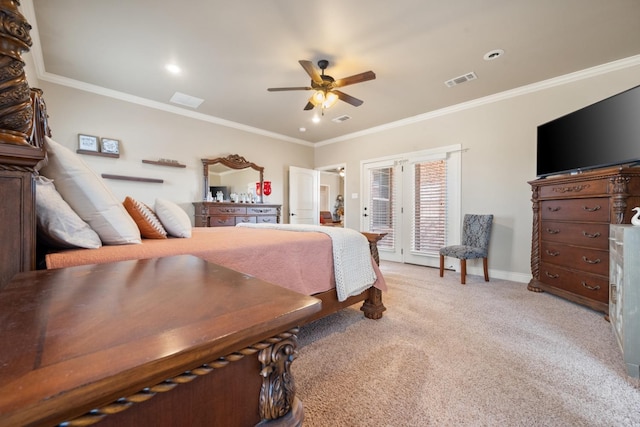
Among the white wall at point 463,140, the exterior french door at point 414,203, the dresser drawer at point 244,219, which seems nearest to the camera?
the white wall at point 463,140

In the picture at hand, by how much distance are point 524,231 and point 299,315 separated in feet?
13.2

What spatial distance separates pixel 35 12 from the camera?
2172 mm

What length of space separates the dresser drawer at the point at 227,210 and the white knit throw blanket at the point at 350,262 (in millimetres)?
2571

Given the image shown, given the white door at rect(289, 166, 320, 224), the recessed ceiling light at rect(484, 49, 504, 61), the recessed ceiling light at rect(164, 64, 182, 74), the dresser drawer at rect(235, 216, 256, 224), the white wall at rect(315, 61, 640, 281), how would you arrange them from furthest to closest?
1. the white door at rect(289, 166, 320, 224)
2. the dresser drawer at rect(235, 216, 256, 224)
3. the white wall at rect(315, 61, 640, 281)
4. the recessed ceiling light at rect(164, 64, 182, 74)
5. the recessed ceiling light at rect(484, 49, 504, 61)

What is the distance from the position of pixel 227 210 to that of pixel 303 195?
1858 mm

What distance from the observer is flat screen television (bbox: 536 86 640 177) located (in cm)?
229

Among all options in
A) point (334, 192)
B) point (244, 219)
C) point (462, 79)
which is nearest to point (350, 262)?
point (462, 79)

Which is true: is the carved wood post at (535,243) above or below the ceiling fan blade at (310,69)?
below

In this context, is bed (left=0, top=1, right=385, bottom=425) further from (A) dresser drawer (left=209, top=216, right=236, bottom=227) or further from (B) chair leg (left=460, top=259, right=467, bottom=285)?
(A) dresser drawer (left=209, top=216, right=236, bottom=227)

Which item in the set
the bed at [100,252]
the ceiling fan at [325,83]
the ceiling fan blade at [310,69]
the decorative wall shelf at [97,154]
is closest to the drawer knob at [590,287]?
the bed at [100,252]

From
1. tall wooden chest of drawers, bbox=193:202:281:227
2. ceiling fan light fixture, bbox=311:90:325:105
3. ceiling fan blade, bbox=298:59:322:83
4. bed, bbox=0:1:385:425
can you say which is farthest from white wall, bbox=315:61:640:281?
tall wooden chest of drawers, bbox=193:202:281:227

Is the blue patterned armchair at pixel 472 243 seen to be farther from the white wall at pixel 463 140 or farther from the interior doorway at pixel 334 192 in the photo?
the interior doorway at pixel 334 192

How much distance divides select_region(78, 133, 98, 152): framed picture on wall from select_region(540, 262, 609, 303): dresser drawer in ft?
18.6

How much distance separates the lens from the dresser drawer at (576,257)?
7.63 feet
